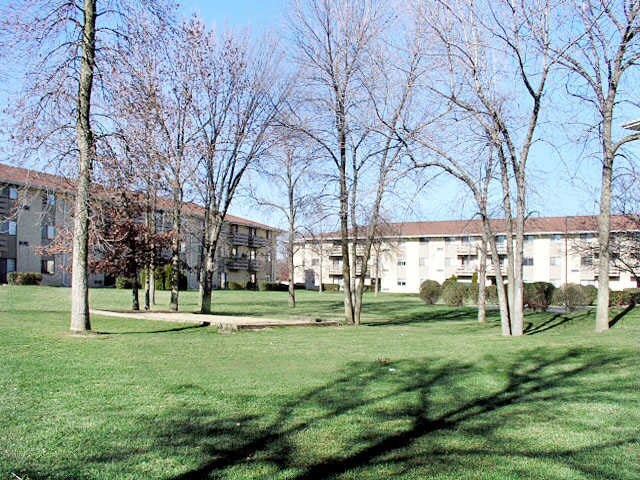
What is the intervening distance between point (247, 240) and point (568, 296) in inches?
1735

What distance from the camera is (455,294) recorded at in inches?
1481

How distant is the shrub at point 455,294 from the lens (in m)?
37.6

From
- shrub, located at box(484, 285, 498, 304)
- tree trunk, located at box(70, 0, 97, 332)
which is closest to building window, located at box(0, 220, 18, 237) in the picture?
tree trunk, located at box(70, 0, 97, 332)

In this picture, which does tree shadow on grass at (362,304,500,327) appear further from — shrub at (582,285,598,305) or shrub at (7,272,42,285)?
shrub at (7,272,42,285)

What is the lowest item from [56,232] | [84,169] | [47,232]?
[56,232]

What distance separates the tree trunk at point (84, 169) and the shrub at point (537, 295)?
91.1 feet

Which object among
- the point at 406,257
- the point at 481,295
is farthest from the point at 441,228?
the point at 481,295

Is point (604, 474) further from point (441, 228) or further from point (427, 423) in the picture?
point (441, 228)

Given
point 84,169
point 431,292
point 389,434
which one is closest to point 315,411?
point 389,434

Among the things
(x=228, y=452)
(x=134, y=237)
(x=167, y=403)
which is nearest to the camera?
(x=228, y=452)

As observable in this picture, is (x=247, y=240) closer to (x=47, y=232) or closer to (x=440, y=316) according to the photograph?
(x=47, y=232)

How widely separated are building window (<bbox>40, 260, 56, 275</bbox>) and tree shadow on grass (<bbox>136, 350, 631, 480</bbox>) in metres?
41.3

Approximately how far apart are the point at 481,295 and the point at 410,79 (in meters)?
11.6

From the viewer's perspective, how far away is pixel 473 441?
5203 mm
